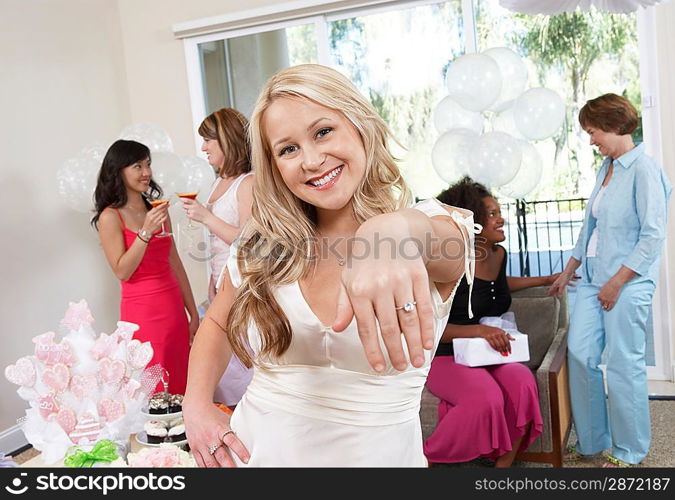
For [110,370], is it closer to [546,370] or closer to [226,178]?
[226,178]

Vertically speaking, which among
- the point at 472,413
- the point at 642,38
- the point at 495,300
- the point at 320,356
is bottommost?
the point at 472,413

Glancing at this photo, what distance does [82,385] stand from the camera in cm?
151

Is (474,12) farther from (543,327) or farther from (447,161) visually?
(543,327)

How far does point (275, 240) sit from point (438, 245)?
34cm

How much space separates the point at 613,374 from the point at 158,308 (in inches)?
76.8

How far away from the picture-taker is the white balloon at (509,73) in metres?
3.34

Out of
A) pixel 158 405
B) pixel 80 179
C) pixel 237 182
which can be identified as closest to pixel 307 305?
pixel 158 405

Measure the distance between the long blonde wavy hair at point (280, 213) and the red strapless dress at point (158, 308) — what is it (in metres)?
1.95

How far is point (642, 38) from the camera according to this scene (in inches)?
148

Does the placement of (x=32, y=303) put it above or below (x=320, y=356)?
below

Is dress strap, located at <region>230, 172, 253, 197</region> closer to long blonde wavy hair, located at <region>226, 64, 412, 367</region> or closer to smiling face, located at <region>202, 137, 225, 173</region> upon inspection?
smiling face, located at <region>202, 137, 225, 173</region>

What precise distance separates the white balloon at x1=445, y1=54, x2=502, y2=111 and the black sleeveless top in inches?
34.8

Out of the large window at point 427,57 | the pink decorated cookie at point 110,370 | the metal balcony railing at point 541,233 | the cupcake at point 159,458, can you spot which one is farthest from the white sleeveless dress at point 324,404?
the metal balcony railing at point 541,233

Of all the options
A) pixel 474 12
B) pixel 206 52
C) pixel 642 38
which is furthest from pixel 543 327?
pixel 206 52
